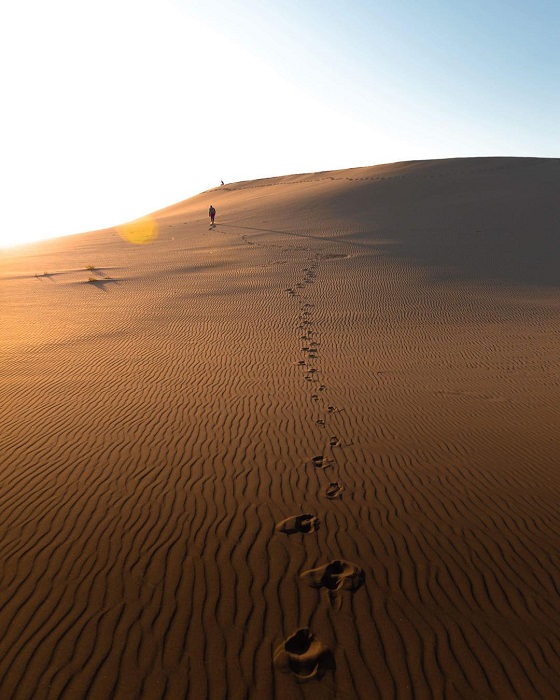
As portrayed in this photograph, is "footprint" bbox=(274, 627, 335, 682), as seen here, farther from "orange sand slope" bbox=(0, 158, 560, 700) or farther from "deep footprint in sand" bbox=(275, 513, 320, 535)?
"deep footprint in sand" bbox=(275, 513, 320, 535)

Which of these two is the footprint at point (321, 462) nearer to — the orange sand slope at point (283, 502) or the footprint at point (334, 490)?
the orange sand slope at point (283, 502)

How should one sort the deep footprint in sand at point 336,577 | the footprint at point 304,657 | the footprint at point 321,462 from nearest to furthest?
1. the footprint at point 304,657
2. the deep footprint in sand at point 336,577
3. the footprint at point 321,462

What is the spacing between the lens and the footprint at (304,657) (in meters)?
3.69

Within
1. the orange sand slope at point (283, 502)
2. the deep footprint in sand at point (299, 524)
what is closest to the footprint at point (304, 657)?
the orange sand slope at point (283, 502)

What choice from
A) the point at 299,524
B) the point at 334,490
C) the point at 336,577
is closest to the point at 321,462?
the point at 334,490

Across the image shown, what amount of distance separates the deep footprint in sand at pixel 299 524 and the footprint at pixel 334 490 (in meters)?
0.53

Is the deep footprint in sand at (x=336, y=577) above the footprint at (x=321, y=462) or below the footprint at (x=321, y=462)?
above

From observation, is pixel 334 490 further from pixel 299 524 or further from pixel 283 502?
pixel 299 524

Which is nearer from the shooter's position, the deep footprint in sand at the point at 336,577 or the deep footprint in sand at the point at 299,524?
the deep footprint in sand at the point at 336,577

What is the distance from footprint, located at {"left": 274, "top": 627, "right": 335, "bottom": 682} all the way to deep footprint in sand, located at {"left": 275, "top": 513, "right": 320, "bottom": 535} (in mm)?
1294

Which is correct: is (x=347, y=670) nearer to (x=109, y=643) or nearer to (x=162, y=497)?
(x=109, y=643)

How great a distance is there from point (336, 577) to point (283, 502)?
1.34 metres

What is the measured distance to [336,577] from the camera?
15.1ft

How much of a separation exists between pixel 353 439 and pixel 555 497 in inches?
112
